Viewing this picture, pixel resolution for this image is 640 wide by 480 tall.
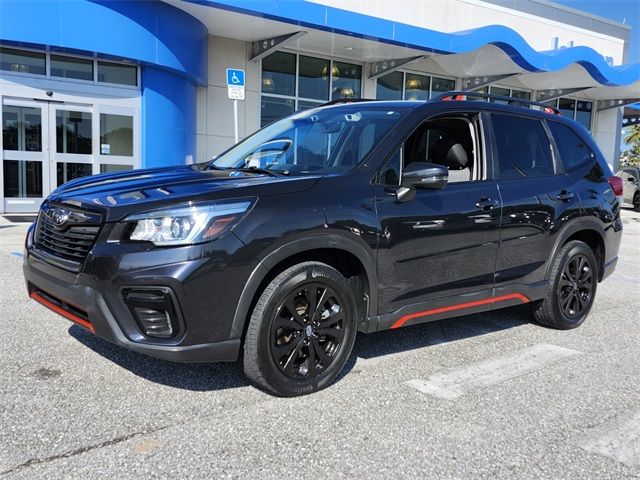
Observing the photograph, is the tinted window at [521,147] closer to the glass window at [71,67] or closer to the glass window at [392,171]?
the glass window at [392,171]

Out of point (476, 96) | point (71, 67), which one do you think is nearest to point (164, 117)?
point (71, 67)

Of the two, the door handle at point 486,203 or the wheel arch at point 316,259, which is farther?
the door handle at point 486,203

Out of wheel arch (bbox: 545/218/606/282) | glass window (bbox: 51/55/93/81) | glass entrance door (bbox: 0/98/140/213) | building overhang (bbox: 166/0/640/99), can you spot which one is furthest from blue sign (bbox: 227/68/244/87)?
wheel arch (bbox: 545/218/606/282)

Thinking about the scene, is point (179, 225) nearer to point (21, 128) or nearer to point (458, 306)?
point (458, 306)

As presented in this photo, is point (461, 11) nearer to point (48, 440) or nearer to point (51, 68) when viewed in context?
point (51, 68)

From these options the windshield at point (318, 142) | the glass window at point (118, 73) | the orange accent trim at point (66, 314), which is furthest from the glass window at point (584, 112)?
the orange accent trim at point (66, 314)

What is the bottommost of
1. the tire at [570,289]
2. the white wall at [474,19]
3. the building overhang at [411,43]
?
the tire at [570,289]

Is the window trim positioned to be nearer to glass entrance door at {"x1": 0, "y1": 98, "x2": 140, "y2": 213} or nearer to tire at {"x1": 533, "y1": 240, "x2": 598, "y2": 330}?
glass entrance door at {"x1": 0, "y1": 98, "x2": 140, "y2": 213}

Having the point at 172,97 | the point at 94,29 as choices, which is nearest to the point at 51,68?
the point at 94,29

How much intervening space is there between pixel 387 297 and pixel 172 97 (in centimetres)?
1081

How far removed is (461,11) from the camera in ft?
61.8

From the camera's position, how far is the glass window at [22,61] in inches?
463

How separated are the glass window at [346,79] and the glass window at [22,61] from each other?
8.25m

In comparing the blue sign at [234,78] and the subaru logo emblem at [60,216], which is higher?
the blue sign at [234,78]
